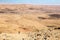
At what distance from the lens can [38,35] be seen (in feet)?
33.9

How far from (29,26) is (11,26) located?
149 centimetres

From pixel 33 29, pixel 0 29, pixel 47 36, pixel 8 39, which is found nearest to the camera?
pixel 8 39

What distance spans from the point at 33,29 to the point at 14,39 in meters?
4.00

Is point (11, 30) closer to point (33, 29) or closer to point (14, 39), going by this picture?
point (33, 29)

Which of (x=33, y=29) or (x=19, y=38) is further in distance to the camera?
(x=33, y=29)

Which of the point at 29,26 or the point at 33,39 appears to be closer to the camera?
the point at 33,39

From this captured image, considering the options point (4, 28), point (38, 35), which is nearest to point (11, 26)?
point (4, 28)

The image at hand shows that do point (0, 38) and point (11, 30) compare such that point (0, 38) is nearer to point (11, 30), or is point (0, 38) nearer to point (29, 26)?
point (11, 30)

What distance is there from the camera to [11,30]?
41.2 ft

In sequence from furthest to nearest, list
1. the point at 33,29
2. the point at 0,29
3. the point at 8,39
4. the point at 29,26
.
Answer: the point at 29,26
the point at 33,29
the point at 0,29
the point at 8,39

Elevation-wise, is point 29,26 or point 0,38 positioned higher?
point 0,38

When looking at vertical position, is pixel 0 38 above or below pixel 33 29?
above

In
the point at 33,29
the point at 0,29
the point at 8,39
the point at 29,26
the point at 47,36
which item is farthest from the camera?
the point at 29,26

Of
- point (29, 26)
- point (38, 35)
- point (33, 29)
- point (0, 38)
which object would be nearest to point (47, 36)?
point (38, 35)
